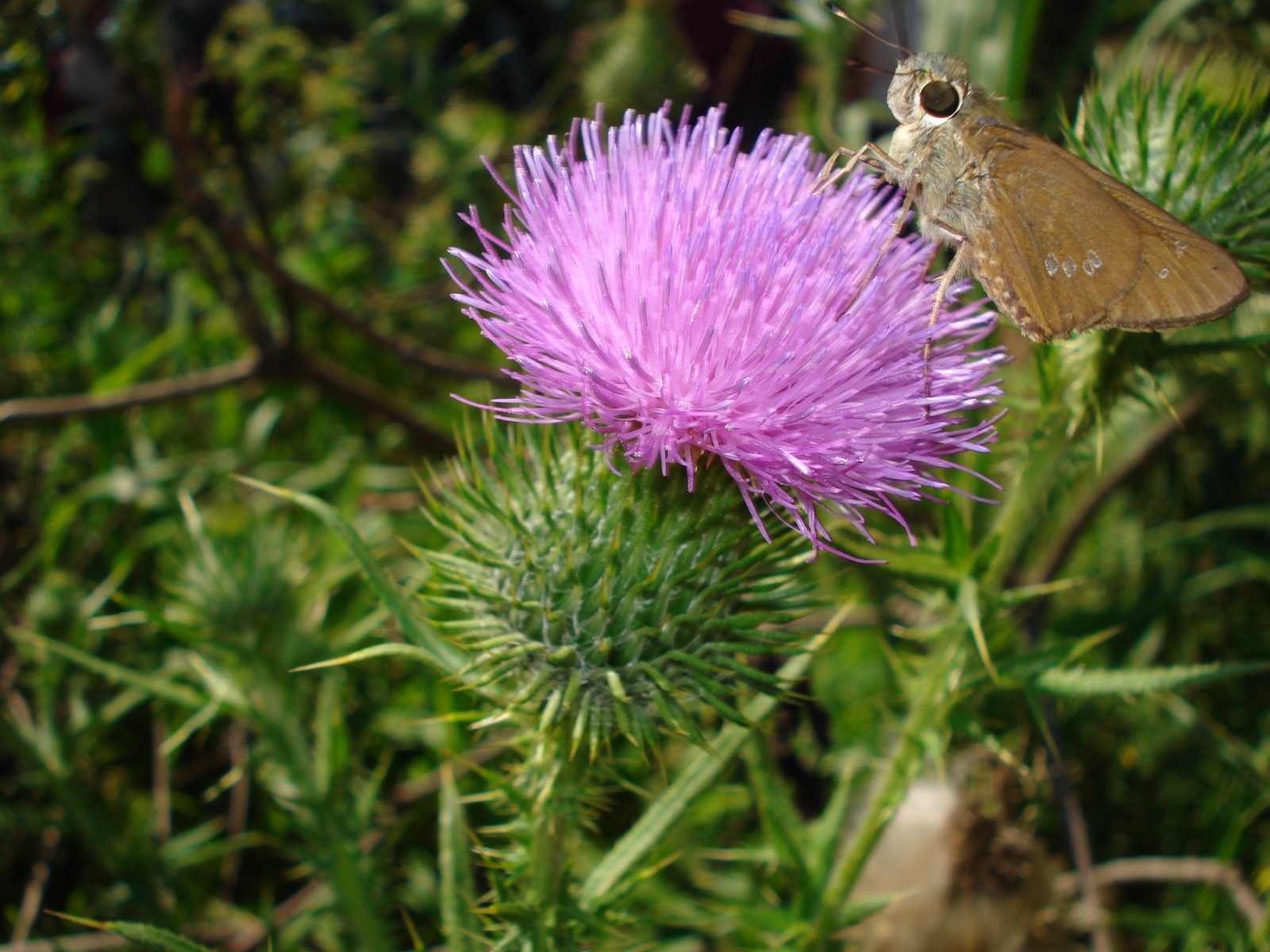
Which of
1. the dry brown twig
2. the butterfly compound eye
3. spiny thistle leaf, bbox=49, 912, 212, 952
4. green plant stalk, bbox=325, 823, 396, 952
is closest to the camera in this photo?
spiny thistle leaf, bbox=49, 912, 212, 952

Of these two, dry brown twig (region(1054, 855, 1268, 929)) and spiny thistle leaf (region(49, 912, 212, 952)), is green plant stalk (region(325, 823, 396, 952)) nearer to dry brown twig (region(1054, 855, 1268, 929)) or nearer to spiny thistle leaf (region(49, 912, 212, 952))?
spiny thistle leaf (region(49, 912, 212, 952))

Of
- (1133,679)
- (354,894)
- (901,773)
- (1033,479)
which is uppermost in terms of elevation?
(1033,479)

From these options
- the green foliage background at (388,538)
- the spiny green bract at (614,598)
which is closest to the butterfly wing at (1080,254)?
the green foliage background at (388,538)

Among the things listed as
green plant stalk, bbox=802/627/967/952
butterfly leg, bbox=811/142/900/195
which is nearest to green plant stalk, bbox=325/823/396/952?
green plant stalk, bbox=802/627/967/952

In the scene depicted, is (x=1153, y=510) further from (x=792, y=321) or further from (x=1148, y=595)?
(x=792, y=321)

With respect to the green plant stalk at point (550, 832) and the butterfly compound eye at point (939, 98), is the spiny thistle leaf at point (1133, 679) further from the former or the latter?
the butterfly compound eye at point (939, 98)

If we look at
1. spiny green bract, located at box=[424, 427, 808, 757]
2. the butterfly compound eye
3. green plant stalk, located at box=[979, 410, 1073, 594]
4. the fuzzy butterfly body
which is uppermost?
the butterfly compound eye

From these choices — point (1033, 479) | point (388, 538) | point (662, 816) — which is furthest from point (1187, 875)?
point (388, 538)

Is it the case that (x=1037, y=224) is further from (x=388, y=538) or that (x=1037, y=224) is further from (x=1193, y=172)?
(x=388, y=538)
